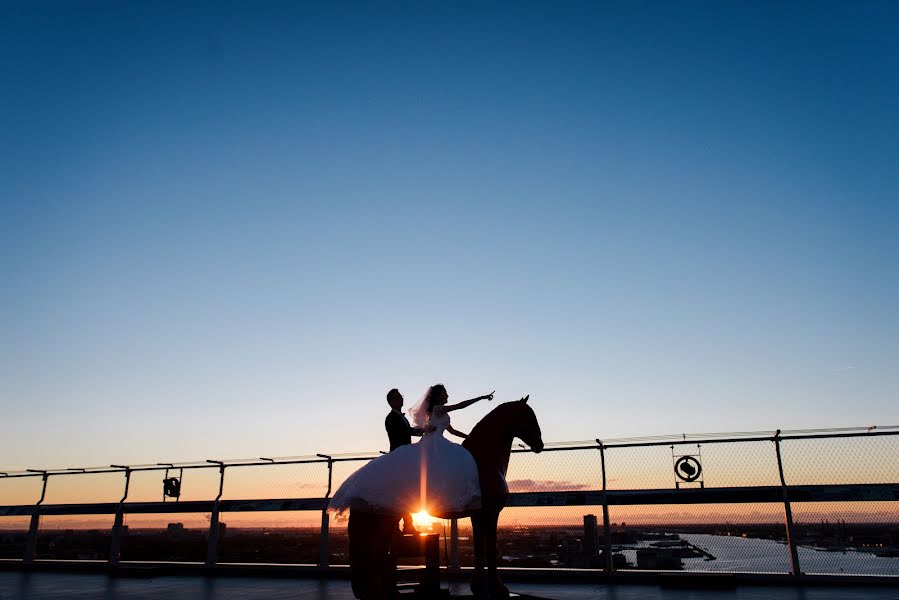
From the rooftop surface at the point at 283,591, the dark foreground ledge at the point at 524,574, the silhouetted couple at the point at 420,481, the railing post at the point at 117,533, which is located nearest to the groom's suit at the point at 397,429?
→ the silhouetted couple at the point at 420,481

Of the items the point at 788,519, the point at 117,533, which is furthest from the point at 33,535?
the point at 788,519

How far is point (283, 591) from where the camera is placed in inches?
373

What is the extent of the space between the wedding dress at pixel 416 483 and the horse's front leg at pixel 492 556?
3.88 ft

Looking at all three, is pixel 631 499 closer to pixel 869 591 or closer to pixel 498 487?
pixel 869 591

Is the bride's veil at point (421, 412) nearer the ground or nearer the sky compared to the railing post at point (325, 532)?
nearer the sky

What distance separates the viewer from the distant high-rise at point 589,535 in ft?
Result: 33.6

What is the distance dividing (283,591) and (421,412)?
5.62 m

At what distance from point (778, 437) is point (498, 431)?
19.2 ft

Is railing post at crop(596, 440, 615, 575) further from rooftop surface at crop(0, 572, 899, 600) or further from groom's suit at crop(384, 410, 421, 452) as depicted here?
groom's suit at crop(384, 410, 421, 452)

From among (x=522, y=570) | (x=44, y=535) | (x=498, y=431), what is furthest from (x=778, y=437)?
(x=44, y=535)

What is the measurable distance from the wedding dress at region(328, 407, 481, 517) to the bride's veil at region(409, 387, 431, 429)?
549 millimetres

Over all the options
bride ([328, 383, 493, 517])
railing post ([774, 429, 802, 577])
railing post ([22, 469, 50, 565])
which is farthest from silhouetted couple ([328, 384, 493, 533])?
railing post ([22, 469, 50, 565])

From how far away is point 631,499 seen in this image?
33.5ft

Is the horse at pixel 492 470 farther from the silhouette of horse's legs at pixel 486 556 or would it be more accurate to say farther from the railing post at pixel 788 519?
the railing post at pixel 788 519
